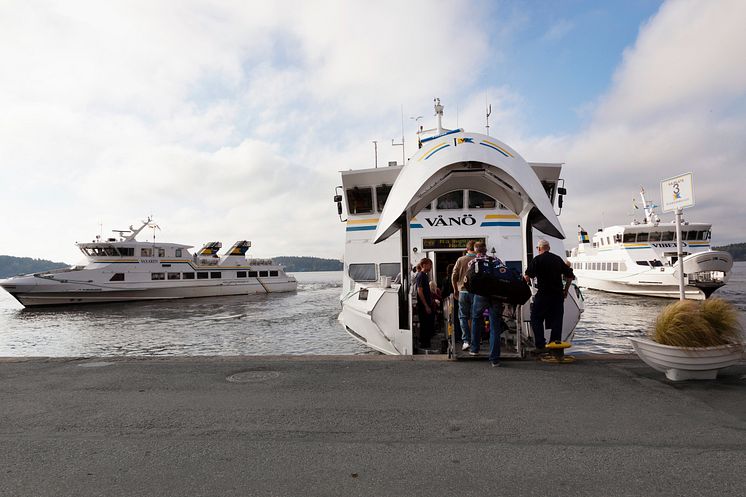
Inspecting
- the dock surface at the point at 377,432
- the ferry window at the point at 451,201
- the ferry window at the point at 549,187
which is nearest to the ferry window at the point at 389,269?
the ferry window at the point at 451,201

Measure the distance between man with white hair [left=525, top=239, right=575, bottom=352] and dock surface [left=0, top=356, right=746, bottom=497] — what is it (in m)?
0.87

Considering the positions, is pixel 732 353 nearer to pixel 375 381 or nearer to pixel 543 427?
pixel 543 427

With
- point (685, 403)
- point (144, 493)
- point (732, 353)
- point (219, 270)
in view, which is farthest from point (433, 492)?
point (219, 270)

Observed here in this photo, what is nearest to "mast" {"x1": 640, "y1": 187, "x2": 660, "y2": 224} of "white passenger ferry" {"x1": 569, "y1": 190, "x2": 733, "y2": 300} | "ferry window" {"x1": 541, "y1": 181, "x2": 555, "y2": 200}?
"white passenger ferry" {"x1": 569, "y1": 190, "x2": 733, "y2": 300}

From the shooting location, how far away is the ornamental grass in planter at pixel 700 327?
4.93m

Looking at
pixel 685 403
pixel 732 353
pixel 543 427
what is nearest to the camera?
pixel 543 427

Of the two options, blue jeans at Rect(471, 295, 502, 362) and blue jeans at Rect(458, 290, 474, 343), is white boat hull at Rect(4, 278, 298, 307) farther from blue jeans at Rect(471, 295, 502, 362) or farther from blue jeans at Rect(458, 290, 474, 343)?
blue jeans at Rect(471, 295, 502, 362)

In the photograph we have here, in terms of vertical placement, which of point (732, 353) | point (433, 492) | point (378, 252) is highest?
point (378, 252)

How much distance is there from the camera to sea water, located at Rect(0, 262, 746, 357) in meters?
14.8

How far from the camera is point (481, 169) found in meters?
7.93

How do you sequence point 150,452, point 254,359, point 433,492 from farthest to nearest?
point 254,359, point 150,452, point 433,492

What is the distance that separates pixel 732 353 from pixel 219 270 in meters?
45.1

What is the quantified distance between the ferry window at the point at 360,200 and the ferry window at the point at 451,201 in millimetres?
2410

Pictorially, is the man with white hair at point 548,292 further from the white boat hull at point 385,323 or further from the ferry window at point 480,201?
the ferry window at point 480,201
